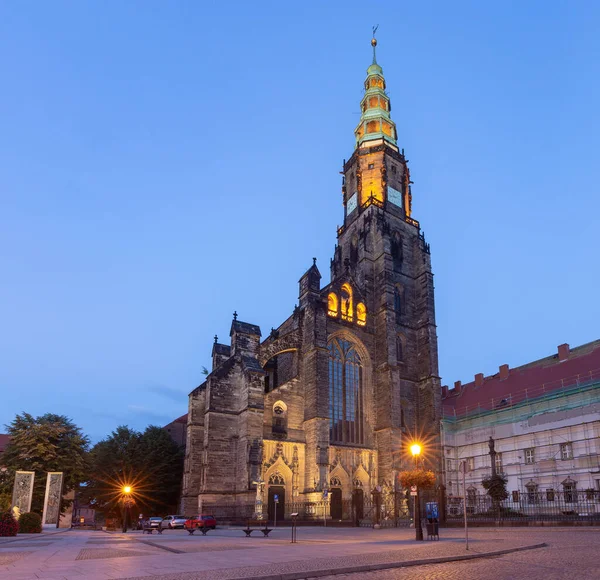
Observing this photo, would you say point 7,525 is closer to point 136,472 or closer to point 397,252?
point 136,472

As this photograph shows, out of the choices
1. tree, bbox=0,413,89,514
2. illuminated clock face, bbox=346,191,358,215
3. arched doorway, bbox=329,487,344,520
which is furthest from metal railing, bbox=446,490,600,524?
illuminated clock face, bbox=346,191,358,215

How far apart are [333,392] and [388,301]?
9956 mm

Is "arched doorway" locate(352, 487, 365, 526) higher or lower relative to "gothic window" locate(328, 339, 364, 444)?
lower

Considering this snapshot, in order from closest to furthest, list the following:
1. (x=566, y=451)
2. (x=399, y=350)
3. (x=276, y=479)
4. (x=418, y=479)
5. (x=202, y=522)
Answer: (x=418, y=479) → (x=202, y=522) → (x=276, y=479) → (x=566, y=451) → (x=399, y=350)

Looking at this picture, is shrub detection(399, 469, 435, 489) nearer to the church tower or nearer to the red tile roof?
the church tower

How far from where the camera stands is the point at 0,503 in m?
37.1

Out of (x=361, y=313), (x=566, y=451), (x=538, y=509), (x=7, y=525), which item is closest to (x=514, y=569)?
(x=7, y=525)

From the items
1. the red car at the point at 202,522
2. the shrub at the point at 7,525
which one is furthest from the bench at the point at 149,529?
the shrub at the point at 7,525

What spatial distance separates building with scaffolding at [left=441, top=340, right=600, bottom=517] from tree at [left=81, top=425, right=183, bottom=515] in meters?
24.2

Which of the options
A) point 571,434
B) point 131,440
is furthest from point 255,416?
point 571,434

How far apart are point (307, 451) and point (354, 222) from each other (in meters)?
26.0

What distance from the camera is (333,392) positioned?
143ft

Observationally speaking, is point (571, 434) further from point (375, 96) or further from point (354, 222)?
point (375, 96)

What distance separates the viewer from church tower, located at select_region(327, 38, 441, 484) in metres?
44.3
